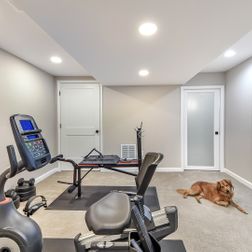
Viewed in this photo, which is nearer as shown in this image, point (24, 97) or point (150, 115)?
point (24, 97)

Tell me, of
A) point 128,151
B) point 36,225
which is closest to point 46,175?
point 128,151

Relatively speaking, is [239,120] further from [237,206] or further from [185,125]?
[237,206]

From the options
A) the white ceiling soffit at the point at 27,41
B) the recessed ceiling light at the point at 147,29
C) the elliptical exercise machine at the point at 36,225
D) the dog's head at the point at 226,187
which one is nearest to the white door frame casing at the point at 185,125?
the dog's head at the point at 226,187

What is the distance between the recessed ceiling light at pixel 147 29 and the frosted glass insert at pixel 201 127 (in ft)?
10.1

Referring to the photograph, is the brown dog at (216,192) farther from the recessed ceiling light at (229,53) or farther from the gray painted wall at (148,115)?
the recessed ceiling light at (229,53)

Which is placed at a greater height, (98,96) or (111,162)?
(98,96)

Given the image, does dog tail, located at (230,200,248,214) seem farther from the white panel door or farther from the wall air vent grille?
the white panel door

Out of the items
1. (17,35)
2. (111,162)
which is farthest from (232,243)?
(17,35)

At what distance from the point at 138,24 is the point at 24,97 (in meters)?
2.69

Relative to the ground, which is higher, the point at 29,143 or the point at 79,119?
the point at 79,119

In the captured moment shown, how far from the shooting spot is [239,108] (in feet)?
13.0

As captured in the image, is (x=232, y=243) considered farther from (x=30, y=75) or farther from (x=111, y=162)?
(x=30, y=75)

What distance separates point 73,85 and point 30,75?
1.22m

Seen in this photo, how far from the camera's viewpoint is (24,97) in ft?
11.7
